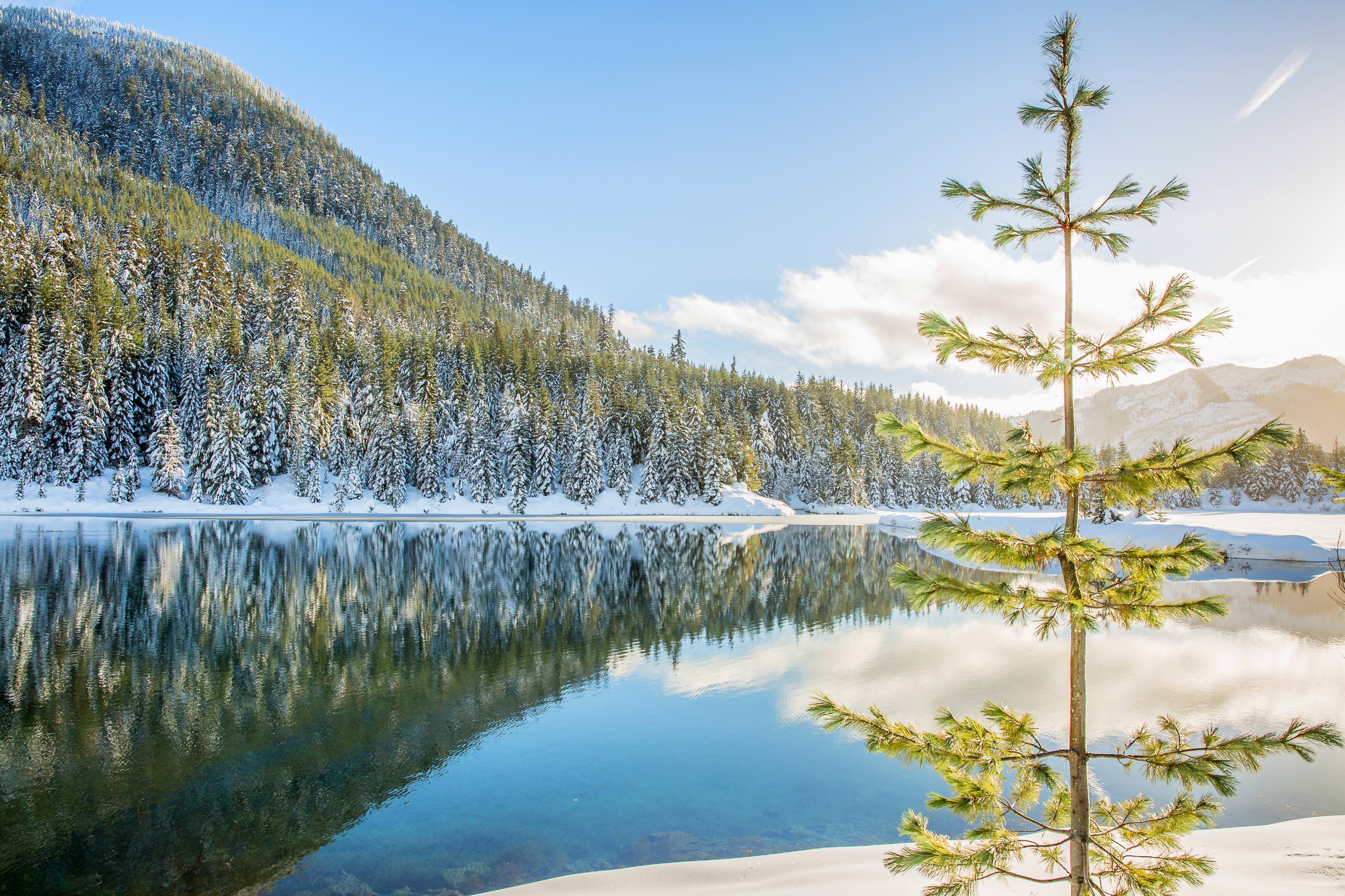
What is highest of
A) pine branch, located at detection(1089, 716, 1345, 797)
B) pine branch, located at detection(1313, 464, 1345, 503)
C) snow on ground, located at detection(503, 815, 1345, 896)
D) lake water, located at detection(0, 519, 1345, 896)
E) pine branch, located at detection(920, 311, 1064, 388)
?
pine branch, located at detection(920, 311, 1064, 388)

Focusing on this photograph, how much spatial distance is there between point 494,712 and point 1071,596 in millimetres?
12426

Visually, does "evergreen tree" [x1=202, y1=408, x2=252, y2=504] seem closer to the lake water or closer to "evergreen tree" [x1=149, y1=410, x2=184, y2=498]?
"evergreen tree" [x1=149, y1=410, x2=184, y2=498]

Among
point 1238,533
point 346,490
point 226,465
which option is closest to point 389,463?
point 346,490

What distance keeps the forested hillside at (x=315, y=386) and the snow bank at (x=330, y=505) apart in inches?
44.7

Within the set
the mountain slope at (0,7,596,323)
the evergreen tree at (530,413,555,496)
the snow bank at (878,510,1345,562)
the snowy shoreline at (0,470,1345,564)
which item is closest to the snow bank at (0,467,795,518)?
the snowy shoreline at (0,470,1345,564)

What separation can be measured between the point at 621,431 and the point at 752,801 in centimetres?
8364

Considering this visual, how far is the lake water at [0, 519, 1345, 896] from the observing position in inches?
327

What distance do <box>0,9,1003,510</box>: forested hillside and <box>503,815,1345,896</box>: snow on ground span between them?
4946 cm

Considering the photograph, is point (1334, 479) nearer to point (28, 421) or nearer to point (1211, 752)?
point (1211, 752)

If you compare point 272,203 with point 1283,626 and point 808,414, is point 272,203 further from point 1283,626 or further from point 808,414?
point 1283,626

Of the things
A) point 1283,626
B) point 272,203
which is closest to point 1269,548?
point 1283,626

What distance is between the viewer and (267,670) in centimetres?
1575

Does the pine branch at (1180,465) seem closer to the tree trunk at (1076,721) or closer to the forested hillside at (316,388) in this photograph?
the tree trunk at (1076,721)

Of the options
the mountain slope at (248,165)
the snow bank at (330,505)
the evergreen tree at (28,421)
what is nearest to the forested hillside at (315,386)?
the evergreen tree at (28,421)
